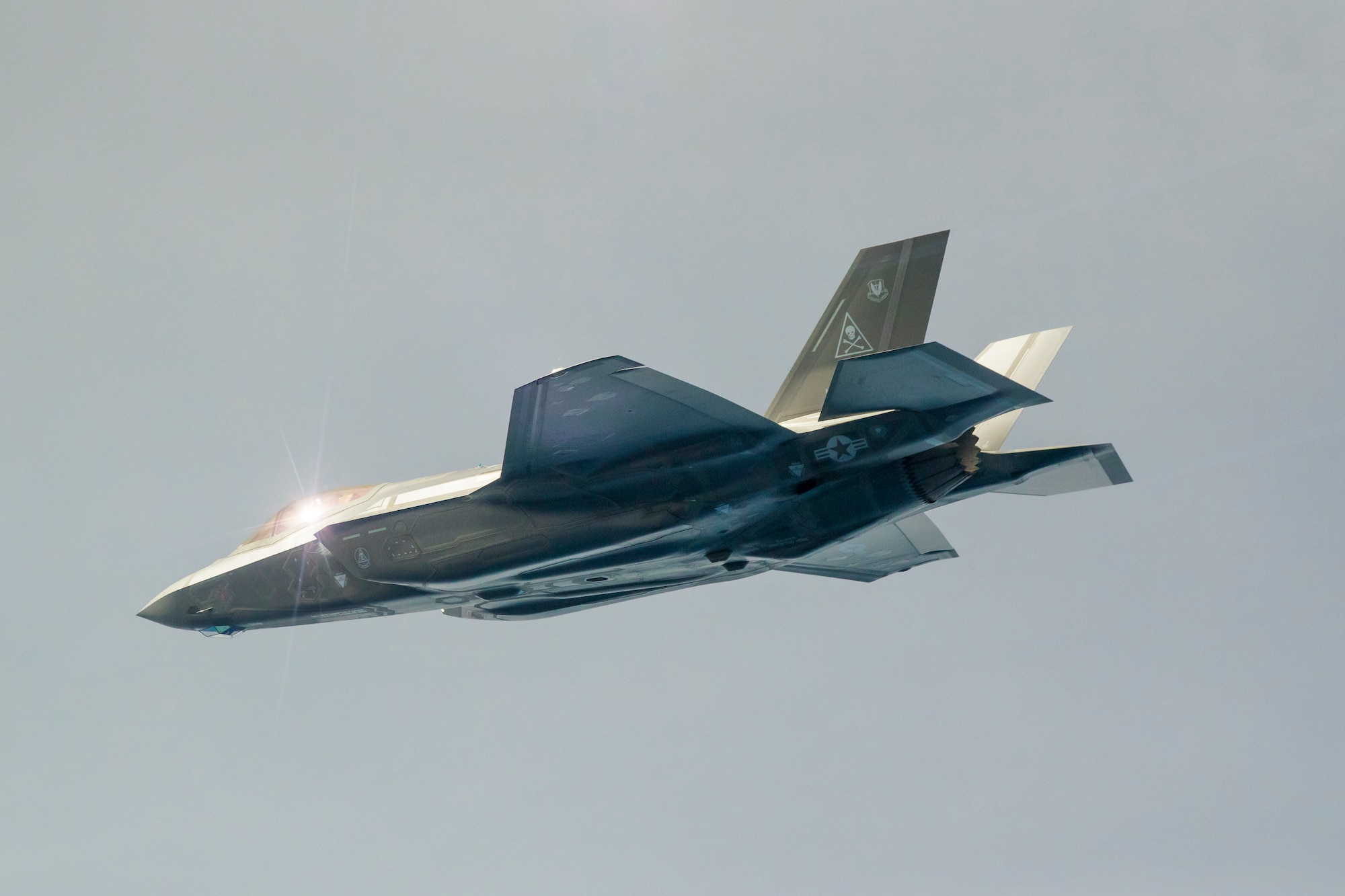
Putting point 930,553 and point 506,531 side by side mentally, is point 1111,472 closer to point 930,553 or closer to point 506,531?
point 930,553

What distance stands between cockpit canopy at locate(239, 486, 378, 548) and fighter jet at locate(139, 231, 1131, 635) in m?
0.14

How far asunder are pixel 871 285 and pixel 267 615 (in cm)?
1312

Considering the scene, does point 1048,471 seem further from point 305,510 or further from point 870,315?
point 305,510

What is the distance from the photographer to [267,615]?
19297 millimetres

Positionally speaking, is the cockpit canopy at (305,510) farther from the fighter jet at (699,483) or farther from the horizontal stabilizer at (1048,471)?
the horizontal stabilizer at (1048,471)

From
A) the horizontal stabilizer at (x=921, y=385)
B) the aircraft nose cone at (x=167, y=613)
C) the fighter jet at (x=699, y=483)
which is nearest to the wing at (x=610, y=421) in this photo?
the fighter jet at (x=699, y=483)

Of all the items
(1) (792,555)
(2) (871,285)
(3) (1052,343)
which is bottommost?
(1) (792,555)

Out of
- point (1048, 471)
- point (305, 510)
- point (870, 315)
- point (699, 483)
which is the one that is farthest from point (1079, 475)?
point (305, 510)

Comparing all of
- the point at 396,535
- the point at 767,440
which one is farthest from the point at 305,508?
the point at 767,440

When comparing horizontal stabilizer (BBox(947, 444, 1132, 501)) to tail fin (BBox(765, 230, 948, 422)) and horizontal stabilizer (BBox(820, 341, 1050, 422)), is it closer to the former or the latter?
horizontal stabilizer (BBox(820, 341, 1050, 422))

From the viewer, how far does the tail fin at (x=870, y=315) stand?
57.2ft

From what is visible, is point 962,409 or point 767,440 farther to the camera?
point 767,440

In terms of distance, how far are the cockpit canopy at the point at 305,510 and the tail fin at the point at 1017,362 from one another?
11519mm

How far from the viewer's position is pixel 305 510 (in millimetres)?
20125
